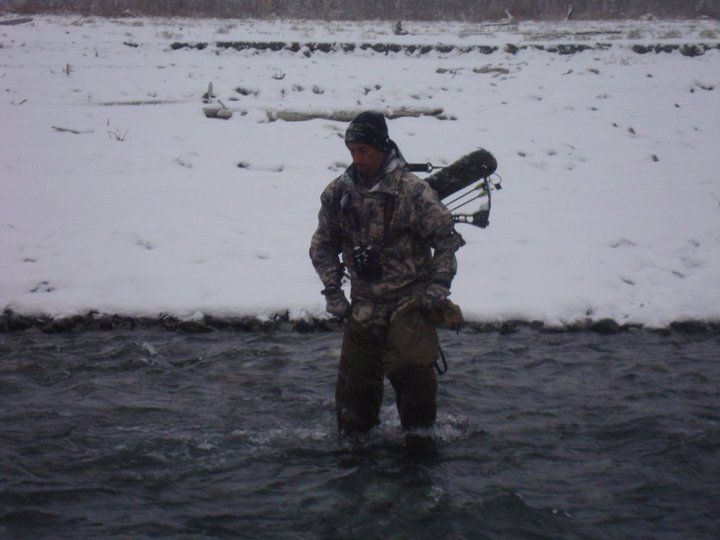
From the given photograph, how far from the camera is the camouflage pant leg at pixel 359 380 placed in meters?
5.40

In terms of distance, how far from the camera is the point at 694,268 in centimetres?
1001

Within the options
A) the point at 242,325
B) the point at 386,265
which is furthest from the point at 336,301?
the point at 242,325

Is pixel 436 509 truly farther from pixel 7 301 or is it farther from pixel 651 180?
pixel 651 180

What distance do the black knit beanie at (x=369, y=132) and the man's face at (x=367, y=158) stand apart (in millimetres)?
27

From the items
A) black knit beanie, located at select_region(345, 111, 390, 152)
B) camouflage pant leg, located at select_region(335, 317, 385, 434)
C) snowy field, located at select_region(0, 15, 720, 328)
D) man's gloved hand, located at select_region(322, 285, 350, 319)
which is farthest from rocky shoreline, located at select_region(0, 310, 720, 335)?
black knit beanie, located at select_region(345, 111, 390, 152)

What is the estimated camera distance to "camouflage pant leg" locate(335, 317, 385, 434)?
17.7ft

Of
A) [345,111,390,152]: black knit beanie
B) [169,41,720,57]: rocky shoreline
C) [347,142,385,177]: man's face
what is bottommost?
[347,142,385,177]: man's face

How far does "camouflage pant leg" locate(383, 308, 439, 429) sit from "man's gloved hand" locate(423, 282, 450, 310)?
16 cm

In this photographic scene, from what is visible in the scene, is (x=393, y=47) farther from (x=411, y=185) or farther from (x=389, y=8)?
(x=389, y=8)

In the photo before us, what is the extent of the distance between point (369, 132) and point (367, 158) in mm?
169

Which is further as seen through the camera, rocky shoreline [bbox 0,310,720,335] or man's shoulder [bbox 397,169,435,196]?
rocky shoreline [bbox 0,310,720,335]

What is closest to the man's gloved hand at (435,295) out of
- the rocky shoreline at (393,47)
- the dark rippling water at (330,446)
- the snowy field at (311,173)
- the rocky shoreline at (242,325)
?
the dark rippling water at (330,446)

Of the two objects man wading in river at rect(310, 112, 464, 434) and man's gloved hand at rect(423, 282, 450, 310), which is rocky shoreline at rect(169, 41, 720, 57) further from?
man's gloved hand at rect(423, 282, 450, 310)

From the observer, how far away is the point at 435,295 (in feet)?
16.5
